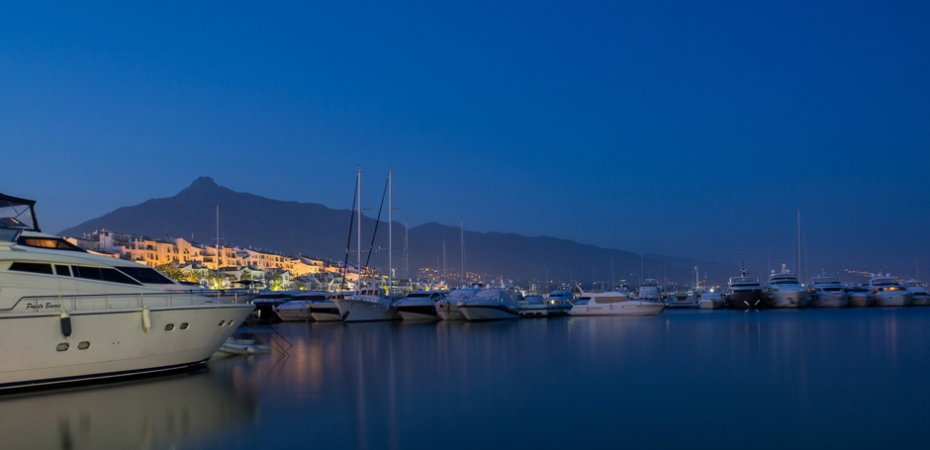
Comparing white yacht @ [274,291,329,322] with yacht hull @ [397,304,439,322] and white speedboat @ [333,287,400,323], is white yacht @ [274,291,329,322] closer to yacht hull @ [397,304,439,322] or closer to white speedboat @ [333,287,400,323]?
white speedboat @ [333,287,400,323]

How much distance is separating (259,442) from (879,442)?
10.7 metres

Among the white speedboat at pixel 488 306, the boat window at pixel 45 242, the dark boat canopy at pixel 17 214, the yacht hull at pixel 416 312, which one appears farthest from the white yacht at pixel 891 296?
the dark boat canopy at pixel 17 214

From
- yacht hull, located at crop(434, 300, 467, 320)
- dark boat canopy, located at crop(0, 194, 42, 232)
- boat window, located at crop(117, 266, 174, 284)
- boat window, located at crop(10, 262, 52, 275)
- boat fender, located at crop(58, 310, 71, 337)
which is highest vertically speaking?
dark boat canopy, located at crop(0, 194, 42, 232)

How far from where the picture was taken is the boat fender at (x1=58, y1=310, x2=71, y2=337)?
56.1 ft

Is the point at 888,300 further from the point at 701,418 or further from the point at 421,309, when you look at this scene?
the point at 701,418

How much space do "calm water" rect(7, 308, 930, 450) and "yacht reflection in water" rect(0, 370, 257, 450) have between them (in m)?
0.04

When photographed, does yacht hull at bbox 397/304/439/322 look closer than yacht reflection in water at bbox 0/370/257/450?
No

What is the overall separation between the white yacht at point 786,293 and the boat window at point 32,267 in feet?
259

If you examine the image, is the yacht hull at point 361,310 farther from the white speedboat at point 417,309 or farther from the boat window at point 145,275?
the boat window at point 145,275

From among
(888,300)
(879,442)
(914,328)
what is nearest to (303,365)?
(879,442)

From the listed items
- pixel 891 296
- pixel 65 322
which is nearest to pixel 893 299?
pixel 891 296

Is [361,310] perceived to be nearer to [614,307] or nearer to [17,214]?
[614,307]

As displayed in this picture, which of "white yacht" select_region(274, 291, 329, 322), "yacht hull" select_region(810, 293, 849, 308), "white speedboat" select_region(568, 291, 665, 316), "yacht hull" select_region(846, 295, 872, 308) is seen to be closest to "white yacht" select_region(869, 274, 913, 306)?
"yacht hull" select_region(846, 295, 872, 308)

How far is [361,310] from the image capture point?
2105 inches
